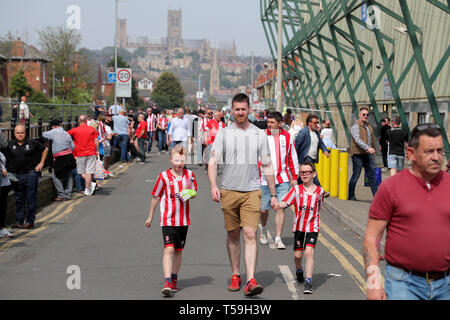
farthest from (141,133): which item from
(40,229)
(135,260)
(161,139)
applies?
(135,260)

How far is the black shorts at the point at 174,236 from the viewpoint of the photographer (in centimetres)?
702

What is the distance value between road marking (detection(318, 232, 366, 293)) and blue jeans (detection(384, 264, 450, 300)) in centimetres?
309

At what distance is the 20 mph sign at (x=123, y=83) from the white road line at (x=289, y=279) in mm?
23651

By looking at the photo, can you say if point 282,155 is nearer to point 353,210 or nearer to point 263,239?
point 263,239

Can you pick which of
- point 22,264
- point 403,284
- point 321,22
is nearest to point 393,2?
point 321,22

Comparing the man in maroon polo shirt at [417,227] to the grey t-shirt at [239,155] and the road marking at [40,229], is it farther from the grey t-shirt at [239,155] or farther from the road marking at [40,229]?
the road marking at [40,229]

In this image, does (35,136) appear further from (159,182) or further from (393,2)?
(393,2)

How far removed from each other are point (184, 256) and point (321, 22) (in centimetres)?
2387

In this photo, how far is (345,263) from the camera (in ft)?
28.3

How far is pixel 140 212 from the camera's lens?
42.3ft

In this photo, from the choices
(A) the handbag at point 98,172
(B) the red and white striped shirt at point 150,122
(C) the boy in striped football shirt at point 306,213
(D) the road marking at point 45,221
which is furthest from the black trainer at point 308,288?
(B) the red and white striped shirt at point 150,122

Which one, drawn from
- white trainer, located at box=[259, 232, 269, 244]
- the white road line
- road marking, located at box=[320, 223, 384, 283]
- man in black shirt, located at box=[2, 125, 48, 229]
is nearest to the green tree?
man in black shirt, located at box=[2, 125, 48, 229]

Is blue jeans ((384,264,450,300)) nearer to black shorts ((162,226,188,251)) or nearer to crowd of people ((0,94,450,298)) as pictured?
crowd of people ((0,94,450,298))

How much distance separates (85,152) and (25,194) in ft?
13.5
